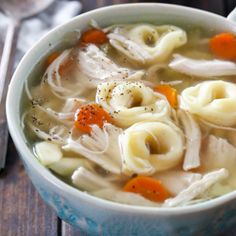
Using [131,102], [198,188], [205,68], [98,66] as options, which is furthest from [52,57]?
[198,188]

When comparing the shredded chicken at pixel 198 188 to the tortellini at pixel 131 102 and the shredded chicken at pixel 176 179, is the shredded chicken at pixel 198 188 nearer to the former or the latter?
the shredded chicken at pixel 176 179

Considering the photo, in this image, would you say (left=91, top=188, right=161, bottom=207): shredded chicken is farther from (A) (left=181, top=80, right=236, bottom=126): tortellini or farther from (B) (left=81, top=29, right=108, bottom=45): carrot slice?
(B) (left=81, top=29, right=108, bottom=45): carrot slice

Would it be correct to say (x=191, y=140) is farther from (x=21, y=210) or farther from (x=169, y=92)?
(x=21, y=210)

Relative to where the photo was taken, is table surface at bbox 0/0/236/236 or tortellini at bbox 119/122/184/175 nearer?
tortellini at bbox 119/122/184/175

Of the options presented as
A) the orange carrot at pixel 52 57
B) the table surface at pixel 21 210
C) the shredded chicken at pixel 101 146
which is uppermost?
the orange carrot at pixel 52 57

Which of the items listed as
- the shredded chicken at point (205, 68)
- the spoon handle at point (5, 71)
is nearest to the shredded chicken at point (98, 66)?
the shredded chicken at point (205, 68)

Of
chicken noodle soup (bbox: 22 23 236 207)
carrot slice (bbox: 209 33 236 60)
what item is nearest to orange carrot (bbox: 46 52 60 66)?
chicken noodle soup (bbox: 22 23 236 207)

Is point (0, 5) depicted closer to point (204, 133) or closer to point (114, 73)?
point (114, 73)
